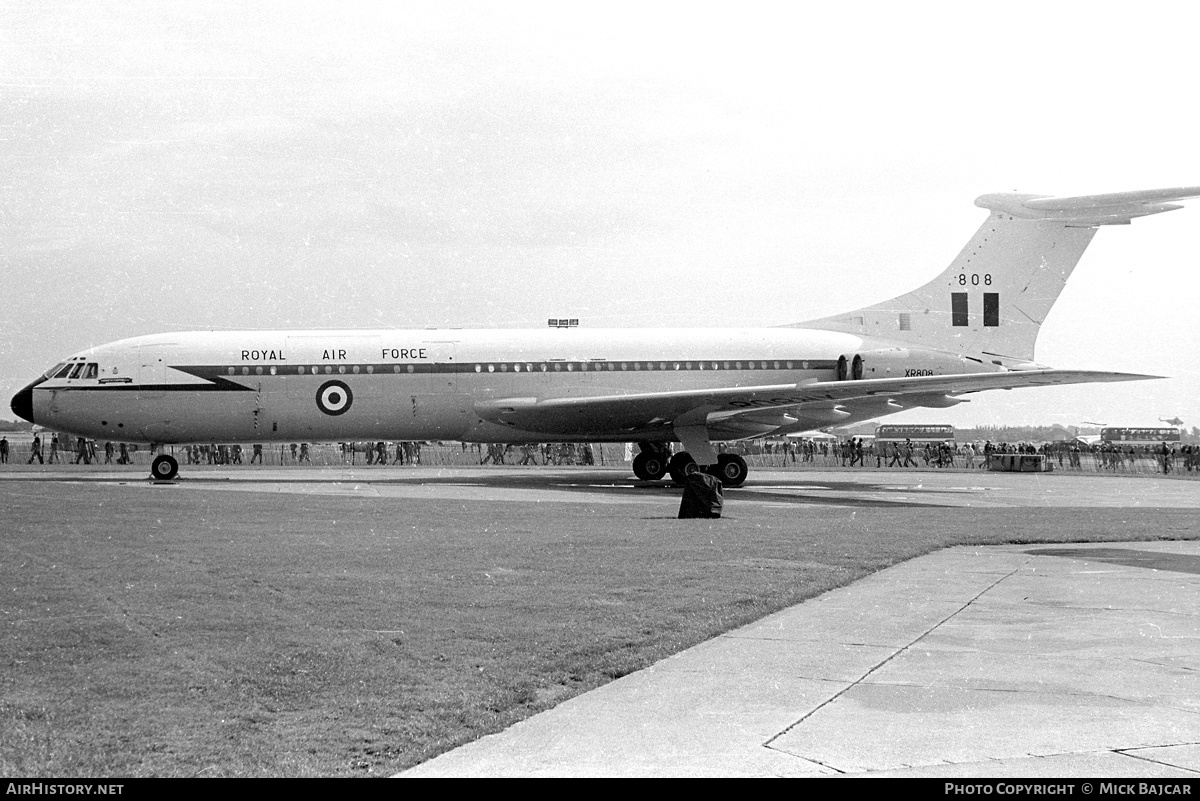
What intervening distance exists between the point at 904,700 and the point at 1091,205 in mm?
27988

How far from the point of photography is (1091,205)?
3077 cm

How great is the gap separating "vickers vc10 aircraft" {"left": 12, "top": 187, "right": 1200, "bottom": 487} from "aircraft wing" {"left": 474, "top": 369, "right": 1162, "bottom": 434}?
5 cm

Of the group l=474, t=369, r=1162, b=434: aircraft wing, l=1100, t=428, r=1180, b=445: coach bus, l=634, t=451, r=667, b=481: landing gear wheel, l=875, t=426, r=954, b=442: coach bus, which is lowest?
l=1100, t=428, r=1180, b=445: coach bus

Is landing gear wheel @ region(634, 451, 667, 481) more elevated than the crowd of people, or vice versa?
landing gear wheel @ region(634, 451, 667, 481)

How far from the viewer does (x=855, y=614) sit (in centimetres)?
898

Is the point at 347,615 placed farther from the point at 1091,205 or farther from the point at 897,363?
the point at 1091,205

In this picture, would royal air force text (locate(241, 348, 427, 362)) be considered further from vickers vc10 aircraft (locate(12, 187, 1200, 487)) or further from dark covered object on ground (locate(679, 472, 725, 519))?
dark covered object on ground (locate(679, 472, 725, 519))

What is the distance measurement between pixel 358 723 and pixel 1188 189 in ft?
94.0

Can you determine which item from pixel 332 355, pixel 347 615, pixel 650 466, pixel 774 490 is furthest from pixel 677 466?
pixel 347 615

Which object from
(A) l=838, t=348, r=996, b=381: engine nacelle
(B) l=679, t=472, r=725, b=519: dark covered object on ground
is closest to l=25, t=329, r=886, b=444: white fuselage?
(A) l=838, t=348, r=996, b=381: engine nacelle

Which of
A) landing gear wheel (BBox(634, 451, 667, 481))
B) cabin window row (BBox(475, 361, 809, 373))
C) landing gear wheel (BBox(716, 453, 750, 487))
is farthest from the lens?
landing gear wheel (BBox(634, 451, 667, 481))

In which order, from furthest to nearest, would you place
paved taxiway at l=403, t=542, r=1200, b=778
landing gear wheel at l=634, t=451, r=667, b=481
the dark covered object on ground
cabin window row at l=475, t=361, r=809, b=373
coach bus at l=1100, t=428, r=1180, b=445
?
coach bus at l=1100, t=428, r=1180, b=445 < landing gear wheel at l=634, t=451, r=667, b=481 < cabin window row at l=475, t=361, r=809, b=373 < the dark covered object on ground < paved taxiway at l=403, t=542, r=1200, b=778

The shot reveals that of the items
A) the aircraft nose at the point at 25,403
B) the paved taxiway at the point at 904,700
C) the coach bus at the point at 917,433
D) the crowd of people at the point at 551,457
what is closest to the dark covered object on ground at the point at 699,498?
the paved taxiway at the point at 904,700

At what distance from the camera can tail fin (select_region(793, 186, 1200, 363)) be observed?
3216 cm
